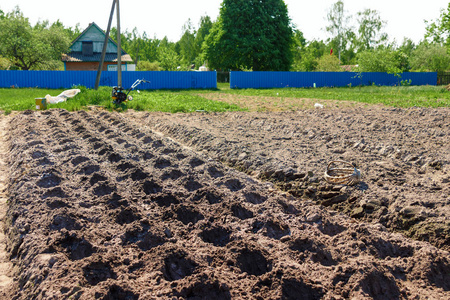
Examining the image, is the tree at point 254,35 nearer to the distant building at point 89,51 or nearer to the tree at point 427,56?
the distant building at point 89,51

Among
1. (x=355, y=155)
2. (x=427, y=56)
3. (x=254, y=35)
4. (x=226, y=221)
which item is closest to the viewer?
(x=226, y=221)

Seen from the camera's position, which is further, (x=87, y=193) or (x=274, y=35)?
(x=274, y=35)

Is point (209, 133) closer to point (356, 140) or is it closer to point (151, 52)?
point (356, 140)

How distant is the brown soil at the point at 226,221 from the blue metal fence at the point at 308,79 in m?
25.2

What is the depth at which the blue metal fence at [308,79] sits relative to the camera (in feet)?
110

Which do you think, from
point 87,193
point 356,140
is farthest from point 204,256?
point 356,140

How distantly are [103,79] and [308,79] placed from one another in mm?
17326

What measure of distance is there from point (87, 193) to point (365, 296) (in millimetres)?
3757

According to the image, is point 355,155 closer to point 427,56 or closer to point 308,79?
point 308,79

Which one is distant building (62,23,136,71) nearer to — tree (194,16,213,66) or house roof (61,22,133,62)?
house roof (61,22,133,62)

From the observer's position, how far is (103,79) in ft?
95.2

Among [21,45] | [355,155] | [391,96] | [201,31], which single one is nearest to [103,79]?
[21,45]

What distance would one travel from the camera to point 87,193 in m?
5.40

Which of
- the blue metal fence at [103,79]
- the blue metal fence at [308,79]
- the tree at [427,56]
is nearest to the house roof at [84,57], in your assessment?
the blue metal fence at [103,79]
